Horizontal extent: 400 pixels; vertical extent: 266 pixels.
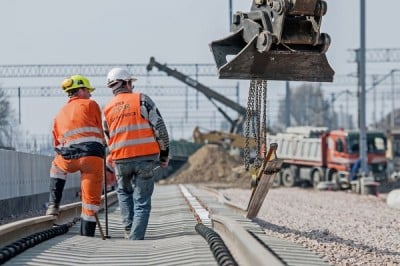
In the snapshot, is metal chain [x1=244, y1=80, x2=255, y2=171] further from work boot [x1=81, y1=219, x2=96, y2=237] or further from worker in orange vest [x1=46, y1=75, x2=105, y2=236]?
work boot [x1=81, y1=219, x2=96, y2=237]

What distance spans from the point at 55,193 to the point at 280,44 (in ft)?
9.67

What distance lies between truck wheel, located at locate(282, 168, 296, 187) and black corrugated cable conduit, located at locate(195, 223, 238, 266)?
42949 mm

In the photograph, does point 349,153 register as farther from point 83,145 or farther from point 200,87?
point 83,145

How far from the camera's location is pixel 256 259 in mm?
5754

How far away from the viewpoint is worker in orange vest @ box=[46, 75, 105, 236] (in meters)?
9.39

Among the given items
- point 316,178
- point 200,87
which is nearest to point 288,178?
point 316,178

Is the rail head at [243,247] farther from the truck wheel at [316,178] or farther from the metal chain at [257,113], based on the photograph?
the truck wheel at [316,178]

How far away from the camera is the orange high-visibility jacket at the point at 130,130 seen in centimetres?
934

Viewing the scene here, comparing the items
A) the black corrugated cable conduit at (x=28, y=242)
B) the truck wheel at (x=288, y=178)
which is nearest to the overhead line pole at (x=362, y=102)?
the truck wheel at (x=288, y=178)

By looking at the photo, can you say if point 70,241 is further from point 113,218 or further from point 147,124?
point 113,218

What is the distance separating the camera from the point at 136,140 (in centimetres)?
939

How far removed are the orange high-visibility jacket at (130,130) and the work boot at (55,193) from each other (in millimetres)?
884

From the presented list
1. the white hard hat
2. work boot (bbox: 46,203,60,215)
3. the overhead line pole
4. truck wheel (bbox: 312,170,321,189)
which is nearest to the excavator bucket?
the white hard hat

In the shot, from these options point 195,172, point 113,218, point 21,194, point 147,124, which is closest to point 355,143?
point 195,172
